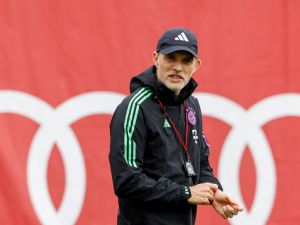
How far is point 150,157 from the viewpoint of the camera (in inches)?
131

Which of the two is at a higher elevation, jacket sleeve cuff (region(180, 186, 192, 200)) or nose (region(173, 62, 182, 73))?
nose (region(173, 62, 182, 73))

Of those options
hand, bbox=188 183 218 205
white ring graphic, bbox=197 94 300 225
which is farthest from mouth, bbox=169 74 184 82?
white ring graphic, bbox=197 94 300 225

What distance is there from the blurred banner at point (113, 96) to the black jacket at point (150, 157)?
1446 mm

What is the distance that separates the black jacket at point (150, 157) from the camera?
3258mm

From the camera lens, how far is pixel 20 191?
477 cm

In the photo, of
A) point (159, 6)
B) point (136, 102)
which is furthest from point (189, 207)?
point (159, 6)

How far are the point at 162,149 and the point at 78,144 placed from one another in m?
1.66

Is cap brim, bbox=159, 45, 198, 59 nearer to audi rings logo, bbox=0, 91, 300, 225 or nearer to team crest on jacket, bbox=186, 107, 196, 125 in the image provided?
team crest on jacket, bbox=186, 107, 196, 125

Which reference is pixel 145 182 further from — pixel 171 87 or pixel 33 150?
pixel 33 150

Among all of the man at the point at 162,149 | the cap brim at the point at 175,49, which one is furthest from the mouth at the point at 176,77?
the cap brim at the point at 175,49

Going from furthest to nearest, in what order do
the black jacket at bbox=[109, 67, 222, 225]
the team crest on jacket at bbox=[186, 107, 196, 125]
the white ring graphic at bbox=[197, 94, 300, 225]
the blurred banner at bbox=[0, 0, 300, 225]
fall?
the white ring graphic at bbox=[197, 94, 300, 225] < the blurred banner at bbox=[0, 0, 300, 225] < the team crest on jacket at bbox=[186, 107, 196, 125] < the black jacket at bbox=[109, 67, 222, 225]

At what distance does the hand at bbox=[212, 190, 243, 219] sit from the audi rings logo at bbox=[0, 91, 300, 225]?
66.0 inches

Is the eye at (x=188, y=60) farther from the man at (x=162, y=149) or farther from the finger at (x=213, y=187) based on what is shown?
the finger at (x=213, y=187)

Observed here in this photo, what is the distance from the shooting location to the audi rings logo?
15.8 feet
